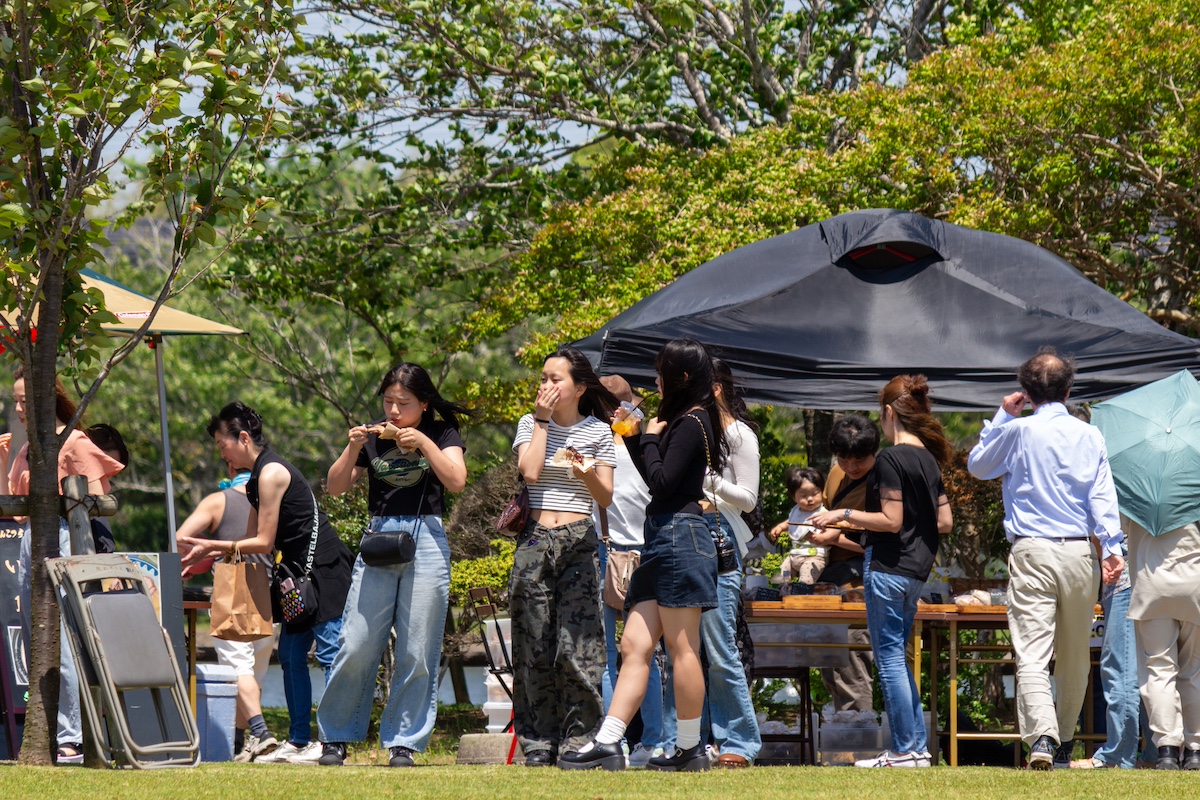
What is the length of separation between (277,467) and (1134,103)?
6.84 meters

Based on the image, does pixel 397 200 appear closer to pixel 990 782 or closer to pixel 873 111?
pixel 873 111

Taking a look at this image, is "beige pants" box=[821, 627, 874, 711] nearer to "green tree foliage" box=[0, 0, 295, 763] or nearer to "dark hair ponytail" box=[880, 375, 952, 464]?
"dark hair ponytail" box=[880, 375, 952, 464]

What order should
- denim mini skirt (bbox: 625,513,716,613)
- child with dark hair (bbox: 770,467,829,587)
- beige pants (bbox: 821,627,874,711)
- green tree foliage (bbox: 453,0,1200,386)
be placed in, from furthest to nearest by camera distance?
1. green tree foliage (bbox: 453,0,1200,386)
2. beige pants (bbox: 821,627,874,711)
3. child with dark hair (bbox: 770,467,829,587)
4. denim mini skirt (bbox: 625,513,716,613)

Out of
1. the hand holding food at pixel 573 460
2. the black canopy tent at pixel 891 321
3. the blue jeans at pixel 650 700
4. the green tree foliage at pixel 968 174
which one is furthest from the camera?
the green tree foliage at pixel 968 174

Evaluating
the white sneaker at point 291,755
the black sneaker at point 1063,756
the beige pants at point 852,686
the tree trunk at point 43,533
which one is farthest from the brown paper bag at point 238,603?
the black sneaker at point 1063,756

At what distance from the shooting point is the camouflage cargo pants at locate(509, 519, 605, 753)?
18.7 ft

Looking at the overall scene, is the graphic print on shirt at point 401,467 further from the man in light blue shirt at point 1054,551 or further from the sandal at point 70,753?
the man in light blue shirt at point 1054,551

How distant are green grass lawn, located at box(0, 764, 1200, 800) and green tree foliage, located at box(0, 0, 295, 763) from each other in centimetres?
105

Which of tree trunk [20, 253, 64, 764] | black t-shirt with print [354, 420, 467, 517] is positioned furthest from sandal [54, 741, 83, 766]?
black t-shirt with print [354, 420, 467, 517]

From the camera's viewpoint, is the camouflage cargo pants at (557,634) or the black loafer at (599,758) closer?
the black loafer at (599,758)

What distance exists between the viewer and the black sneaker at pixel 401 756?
5936 millimetres

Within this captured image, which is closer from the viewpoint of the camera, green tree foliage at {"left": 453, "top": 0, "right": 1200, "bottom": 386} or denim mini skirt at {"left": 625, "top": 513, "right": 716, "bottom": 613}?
denim mini skirt at {"left": 625, "top": 513, "right": 716, "bottom": 613}

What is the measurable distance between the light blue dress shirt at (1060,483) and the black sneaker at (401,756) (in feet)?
8.73

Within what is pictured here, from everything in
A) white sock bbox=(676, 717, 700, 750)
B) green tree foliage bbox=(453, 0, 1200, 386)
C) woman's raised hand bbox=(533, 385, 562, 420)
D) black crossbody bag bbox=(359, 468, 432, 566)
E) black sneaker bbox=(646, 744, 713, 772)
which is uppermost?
green tree foliage bbox=(453, 0, 1200, 386)
